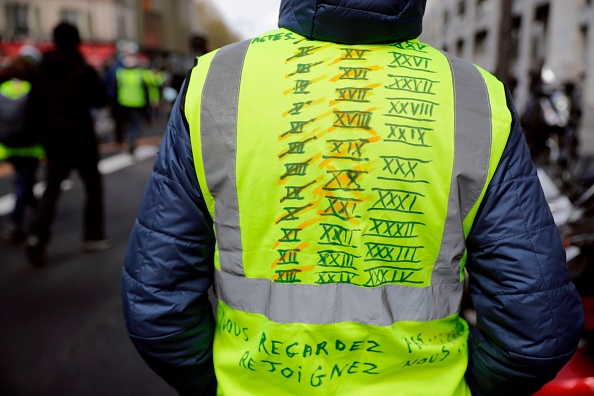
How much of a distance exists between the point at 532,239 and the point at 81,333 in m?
3.19

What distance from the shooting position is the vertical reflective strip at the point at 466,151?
3.98 feet

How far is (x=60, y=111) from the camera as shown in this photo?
4996 millimetres

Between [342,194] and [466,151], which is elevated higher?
[466,151]

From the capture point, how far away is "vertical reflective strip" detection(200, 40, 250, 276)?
1.23 metres

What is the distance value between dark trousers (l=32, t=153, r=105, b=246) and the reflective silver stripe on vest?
165 inches

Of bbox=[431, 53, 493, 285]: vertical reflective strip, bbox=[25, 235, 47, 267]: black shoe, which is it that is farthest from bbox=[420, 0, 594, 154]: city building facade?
bbox=[431, 53, 493, 285]: vertical reflective strip

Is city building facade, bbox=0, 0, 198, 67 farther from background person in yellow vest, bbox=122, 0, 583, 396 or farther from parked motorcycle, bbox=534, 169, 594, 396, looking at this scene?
background person in yellow vest, bbox=122, 0, 583, 396

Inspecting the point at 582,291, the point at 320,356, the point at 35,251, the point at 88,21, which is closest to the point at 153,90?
the point at 35,251

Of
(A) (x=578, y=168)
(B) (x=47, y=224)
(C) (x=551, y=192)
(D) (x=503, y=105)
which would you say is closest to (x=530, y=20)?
(A) (x=578, y=168)

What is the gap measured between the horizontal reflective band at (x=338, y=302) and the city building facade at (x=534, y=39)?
8.98 meters

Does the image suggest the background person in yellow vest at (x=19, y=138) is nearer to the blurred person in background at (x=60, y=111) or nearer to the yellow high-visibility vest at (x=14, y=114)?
the yellow high-visibility vest at (x=14, y=114)

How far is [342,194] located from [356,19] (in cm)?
37

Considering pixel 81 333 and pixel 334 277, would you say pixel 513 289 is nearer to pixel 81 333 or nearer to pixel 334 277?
pixel 334 277

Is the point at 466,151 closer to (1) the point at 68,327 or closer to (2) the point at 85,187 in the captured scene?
(1) the point at 68,327
